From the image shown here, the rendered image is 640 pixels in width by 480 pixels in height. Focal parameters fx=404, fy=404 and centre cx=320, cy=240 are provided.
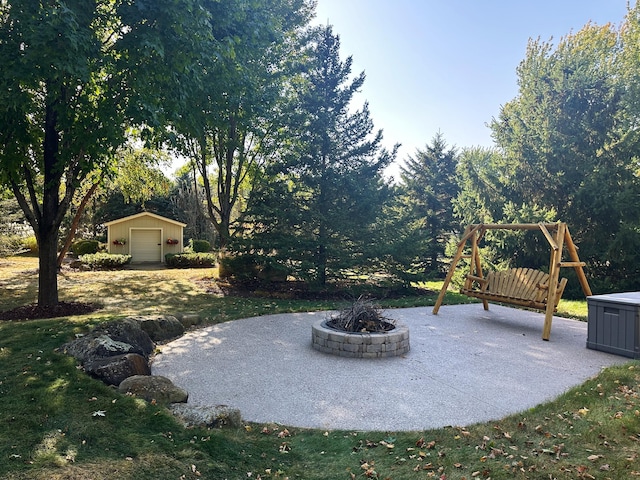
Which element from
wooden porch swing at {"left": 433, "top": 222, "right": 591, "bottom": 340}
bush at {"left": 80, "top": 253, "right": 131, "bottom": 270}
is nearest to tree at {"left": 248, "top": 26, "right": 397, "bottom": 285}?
wooden porch swing at {"left": 433, "top": 222, "right": 591, "bottom": 340}

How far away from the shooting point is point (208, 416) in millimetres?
3090

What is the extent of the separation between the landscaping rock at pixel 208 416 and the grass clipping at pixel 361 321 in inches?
102

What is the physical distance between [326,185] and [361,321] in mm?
6037

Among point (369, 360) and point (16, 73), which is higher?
point (16, 73)

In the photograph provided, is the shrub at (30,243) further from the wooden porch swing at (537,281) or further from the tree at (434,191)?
the wooden porch swing at (537,281)

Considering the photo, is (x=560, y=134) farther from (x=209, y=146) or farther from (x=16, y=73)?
(x=16, y=73)

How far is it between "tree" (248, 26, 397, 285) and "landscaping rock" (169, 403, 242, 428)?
7.39 meters

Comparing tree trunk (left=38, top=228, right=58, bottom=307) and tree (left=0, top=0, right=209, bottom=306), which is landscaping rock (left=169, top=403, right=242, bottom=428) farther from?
tree trunk (left=38, top=228, right=58, bottom=307)

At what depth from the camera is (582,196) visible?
11570 millimetres

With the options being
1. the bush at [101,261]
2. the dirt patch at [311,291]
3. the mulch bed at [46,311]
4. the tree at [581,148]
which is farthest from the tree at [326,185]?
the bush at [101,261]

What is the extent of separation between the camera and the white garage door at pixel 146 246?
804 inches

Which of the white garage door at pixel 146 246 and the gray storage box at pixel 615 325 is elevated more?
the white garage door at pixel 146 246

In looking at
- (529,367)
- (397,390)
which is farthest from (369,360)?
(529,367)

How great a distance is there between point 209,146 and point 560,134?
11010 millimetres
